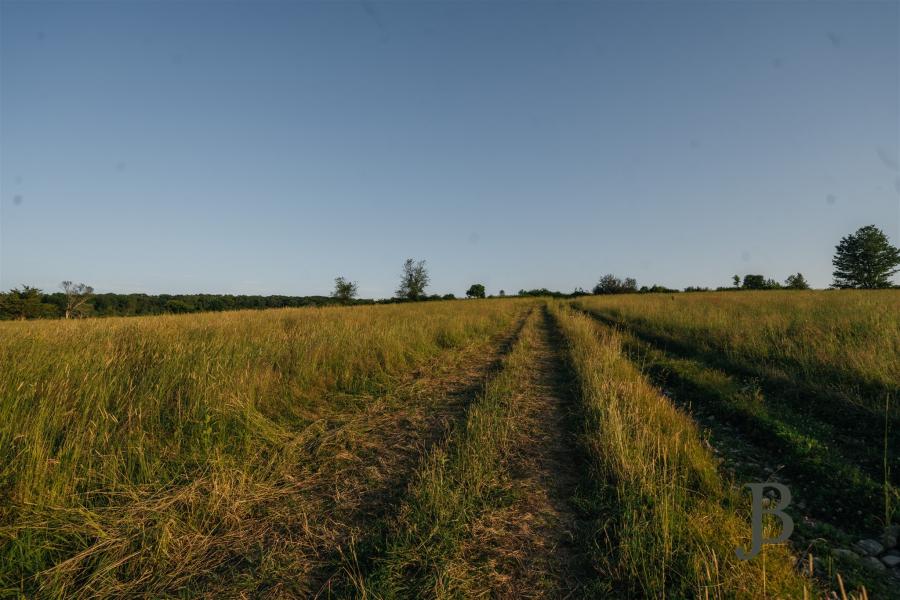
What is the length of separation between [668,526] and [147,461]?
14.2 feet

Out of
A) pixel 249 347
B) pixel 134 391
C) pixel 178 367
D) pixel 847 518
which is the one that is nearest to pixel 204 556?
pixel 134 391

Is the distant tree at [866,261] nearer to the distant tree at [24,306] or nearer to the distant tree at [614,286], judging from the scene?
the distant tree at [614,286]

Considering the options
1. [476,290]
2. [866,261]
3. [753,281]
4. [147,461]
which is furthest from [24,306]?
[866,261]

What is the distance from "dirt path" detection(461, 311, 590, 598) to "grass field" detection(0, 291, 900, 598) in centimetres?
2

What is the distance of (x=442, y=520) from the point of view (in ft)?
8.02

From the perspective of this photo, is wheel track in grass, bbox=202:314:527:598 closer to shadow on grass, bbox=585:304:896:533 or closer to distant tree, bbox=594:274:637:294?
shadow on grass, bbox=585:304:896:533

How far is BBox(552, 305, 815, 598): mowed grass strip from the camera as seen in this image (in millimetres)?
1927

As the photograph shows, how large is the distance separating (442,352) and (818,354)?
27.2 ft

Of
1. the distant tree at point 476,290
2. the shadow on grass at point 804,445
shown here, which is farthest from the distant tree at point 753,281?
the shadow on grass at point 804,445

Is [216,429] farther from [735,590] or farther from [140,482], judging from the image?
[735,590]

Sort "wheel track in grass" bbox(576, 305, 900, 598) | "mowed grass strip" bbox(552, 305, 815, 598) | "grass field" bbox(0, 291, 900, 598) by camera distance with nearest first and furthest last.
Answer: "mowed grass strip" bbox(552, 305, 815, 598), "grass field" bbox(0, 291, 900, 598), "wheel track in grass" bbox(576, 305, 900, 598)

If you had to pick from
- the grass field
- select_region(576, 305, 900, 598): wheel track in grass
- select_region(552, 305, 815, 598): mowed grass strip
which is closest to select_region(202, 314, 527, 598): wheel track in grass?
the grass field

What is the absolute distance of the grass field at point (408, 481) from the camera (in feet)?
6.82

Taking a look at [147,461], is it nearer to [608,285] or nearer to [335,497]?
[335,497]
